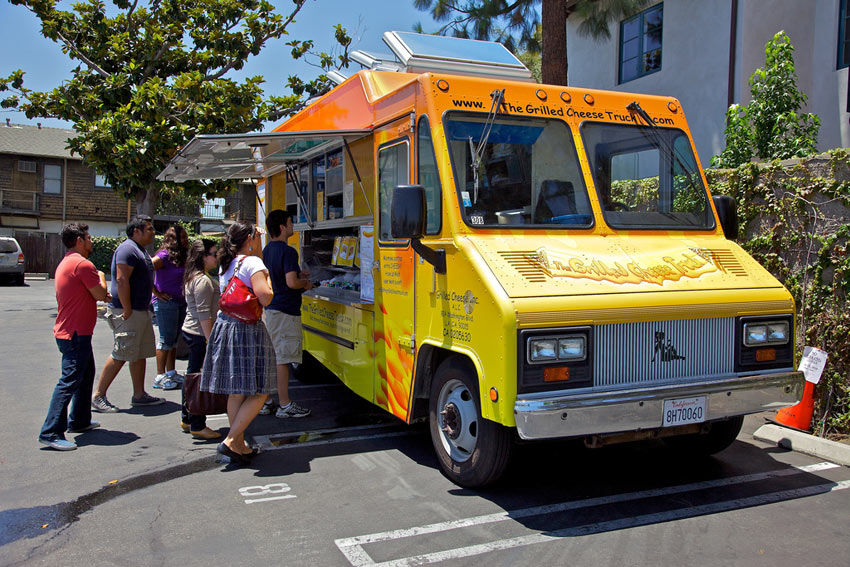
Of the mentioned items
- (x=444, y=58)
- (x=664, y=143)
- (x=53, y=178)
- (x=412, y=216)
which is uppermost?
(x=53, y=178)

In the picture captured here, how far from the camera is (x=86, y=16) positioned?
1471 centimetres

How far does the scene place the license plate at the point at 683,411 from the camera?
4.23 meters

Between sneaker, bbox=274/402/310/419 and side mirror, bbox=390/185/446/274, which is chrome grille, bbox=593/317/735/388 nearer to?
side mirror, bbox=390/185/446/274

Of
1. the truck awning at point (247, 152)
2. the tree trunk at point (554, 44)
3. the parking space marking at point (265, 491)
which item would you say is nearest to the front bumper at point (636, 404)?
the parking space marking at point (265, 491)

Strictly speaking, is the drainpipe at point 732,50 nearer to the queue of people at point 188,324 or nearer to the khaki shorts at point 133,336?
the queue of people at point 188,324

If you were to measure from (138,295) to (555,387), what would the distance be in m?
4.54

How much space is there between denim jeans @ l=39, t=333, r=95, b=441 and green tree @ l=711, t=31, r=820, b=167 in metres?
6.59

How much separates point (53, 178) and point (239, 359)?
33.3 m

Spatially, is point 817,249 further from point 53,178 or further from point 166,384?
point 53,178

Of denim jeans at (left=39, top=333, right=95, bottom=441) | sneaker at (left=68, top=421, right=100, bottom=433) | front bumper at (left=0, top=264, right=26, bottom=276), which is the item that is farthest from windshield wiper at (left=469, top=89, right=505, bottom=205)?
front bumper at (left=0, top=264, right=26, bottom=276)

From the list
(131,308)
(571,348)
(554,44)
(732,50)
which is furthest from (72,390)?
(732,50)

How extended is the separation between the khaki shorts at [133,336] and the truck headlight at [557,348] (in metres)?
4.31

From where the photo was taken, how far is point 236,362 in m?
5.25

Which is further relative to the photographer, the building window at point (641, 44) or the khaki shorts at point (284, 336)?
the building window at point (641, 44)
